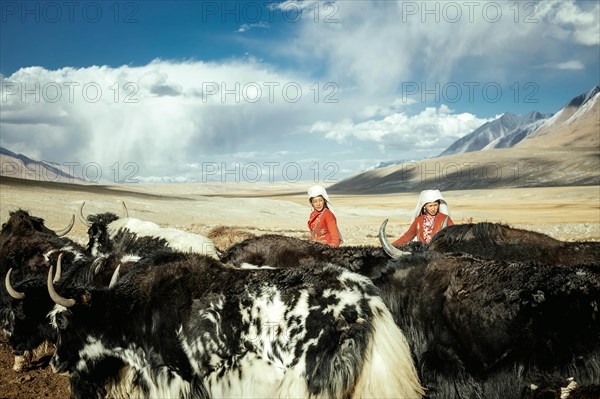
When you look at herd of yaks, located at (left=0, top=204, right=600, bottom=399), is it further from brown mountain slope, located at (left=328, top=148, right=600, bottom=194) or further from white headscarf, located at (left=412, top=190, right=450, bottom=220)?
brown mountain slope, located at (left=328, top=148, right=600, bottom=194)

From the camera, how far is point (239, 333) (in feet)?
10.1

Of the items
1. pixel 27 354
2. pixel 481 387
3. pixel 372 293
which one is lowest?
pixel 27 354

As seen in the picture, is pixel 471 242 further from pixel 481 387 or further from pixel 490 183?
pixel 490 183

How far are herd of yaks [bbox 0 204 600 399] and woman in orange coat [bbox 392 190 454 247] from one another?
256cm

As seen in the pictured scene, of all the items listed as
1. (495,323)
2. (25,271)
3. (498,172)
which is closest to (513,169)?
(498,172)

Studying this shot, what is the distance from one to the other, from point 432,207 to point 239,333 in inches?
158

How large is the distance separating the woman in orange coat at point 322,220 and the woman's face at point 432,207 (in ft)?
4.71

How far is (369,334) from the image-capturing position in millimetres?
2893

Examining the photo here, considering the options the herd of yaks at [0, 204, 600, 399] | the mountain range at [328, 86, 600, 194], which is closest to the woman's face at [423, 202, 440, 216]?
the herd of yaks at [0, 204, 600, 399]

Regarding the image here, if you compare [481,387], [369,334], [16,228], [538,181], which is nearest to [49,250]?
[16,228]

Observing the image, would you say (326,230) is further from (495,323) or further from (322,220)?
(495,323)

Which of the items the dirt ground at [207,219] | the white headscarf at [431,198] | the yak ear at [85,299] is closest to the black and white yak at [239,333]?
the yak ear at [85,299]

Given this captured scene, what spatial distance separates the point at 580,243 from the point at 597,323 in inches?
110

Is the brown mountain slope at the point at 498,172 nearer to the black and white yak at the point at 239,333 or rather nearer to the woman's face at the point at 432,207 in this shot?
the woman's face at the point at 432,207
